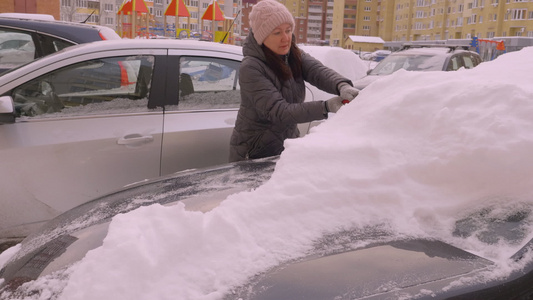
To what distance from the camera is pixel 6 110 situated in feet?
10.3

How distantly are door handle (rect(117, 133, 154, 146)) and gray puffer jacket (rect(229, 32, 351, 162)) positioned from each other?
0.66 m

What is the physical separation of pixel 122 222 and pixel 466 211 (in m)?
1.09

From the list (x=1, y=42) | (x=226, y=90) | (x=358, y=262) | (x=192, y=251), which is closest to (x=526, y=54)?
(x=358, y=262)

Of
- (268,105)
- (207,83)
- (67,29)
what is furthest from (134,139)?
(67,29)

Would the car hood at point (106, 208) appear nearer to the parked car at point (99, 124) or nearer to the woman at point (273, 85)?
the woman at point (273, 85)

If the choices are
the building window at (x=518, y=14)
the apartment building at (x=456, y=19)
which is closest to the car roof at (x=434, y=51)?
the apartment building at (x=456, y=19)

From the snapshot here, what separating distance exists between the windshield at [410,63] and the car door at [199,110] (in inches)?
404

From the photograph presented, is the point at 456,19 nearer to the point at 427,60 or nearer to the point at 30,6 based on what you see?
the point at 427,60

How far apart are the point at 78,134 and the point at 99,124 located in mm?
153

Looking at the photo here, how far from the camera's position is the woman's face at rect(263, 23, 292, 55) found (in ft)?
9.78

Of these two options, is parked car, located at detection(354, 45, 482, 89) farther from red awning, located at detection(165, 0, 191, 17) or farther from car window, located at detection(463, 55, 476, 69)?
red awning, located at detection(165, 0, 191, 17)

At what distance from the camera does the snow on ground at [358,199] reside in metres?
1.39

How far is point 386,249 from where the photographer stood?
1502 millimetres

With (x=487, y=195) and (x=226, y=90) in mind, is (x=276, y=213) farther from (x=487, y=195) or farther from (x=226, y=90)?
(x=226, y=90)
